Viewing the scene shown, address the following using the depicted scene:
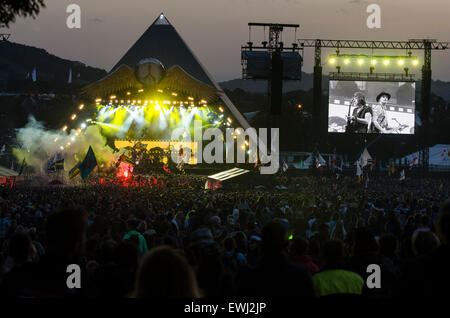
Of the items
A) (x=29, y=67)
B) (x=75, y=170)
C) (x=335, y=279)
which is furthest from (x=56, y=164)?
(x=29, y=67)

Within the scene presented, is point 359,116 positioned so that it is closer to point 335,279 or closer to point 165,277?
point 335,279

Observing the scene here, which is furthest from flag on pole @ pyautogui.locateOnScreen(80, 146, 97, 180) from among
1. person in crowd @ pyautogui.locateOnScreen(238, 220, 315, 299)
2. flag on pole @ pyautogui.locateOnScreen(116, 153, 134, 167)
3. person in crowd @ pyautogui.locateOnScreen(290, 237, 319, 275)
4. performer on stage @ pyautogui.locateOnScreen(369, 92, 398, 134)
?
performer on stage @ pyautogui.locateOnScreen(369, 92, 398, 134)

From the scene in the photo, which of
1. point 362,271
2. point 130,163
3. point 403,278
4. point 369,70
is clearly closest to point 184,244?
point 362,271

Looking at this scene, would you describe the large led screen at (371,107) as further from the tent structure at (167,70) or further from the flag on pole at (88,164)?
the flag on pole at (88,164)

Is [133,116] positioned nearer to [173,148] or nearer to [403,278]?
[173,148]

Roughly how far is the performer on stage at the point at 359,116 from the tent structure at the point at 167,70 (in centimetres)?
1148

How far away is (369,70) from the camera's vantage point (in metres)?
47.1

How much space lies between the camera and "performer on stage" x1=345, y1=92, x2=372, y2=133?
147ft

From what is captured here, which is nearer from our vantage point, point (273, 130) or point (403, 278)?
point (403, 278)

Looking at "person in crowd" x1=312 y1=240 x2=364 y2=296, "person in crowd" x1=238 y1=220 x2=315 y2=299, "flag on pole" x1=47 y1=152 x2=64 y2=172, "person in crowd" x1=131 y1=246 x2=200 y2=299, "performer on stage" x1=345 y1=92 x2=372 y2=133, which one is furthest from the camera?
"performer on stage" x1=345 y1=92 x2=372 y2=133

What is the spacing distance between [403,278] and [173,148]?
38167mm

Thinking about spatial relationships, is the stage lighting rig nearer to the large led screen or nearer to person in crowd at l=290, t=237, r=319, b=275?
the large led screen

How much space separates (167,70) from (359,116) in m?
18.7

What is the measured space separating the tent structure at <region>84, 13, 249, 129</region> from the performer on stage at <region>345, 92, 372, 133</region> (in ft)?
37.7
